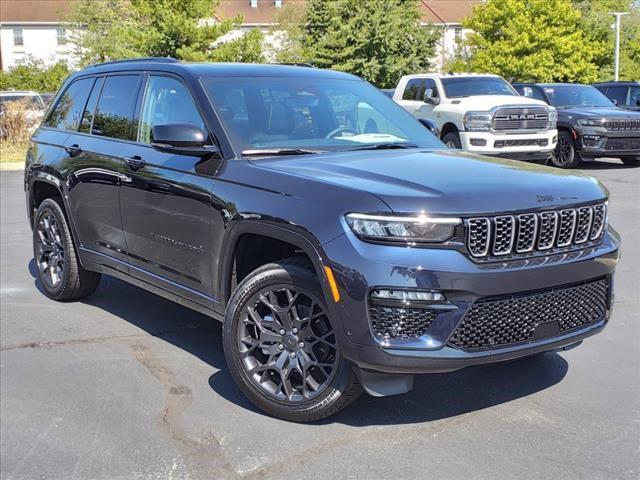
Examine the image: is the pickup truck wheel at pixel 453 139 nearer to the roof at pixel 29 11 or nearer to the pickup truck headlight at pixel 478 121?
the pickup truck headlight at pixel 478 121

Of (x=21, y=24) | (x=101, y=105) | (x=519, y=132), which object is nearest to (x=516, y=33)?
(x=519, y=132)

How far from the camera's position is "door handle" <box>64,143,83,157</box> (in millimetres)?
5799

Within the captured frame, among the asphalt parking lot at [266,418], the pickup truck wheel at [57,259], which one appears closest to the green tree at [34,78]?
the pickup truck wheel at [57,259]

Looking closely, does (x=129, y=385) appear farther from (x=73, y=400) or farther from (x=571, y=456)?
(x=571, y=456)

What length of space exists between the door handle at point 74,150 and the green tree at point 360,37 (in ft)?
114

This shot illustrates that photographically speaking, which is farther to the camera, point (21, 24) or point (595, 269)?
point (21, 24)

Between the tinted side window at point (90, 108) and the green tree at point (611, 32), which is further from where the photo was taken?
the green tree at point (611, 32)

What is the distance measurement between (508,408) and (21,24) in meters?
72.9

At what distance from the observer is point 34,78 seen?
51156 mm

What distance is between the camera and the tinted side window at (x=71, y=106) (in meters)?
6.09

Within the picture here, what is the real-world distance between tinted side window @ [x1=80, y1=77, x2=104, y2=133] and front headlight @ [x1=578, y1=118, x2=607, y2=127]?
39.1 feet

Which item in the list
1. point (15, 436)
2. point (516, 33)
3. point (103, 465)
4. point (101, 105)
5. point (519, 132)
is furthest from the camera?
point (516, 33)

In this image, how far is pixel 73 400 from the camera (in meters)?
4.27

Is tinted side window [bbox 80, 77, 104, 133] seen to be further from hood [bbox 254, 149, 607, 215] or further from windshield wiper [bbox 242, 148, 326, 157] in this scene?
hood [bbox 254, 149, 607, 215]
